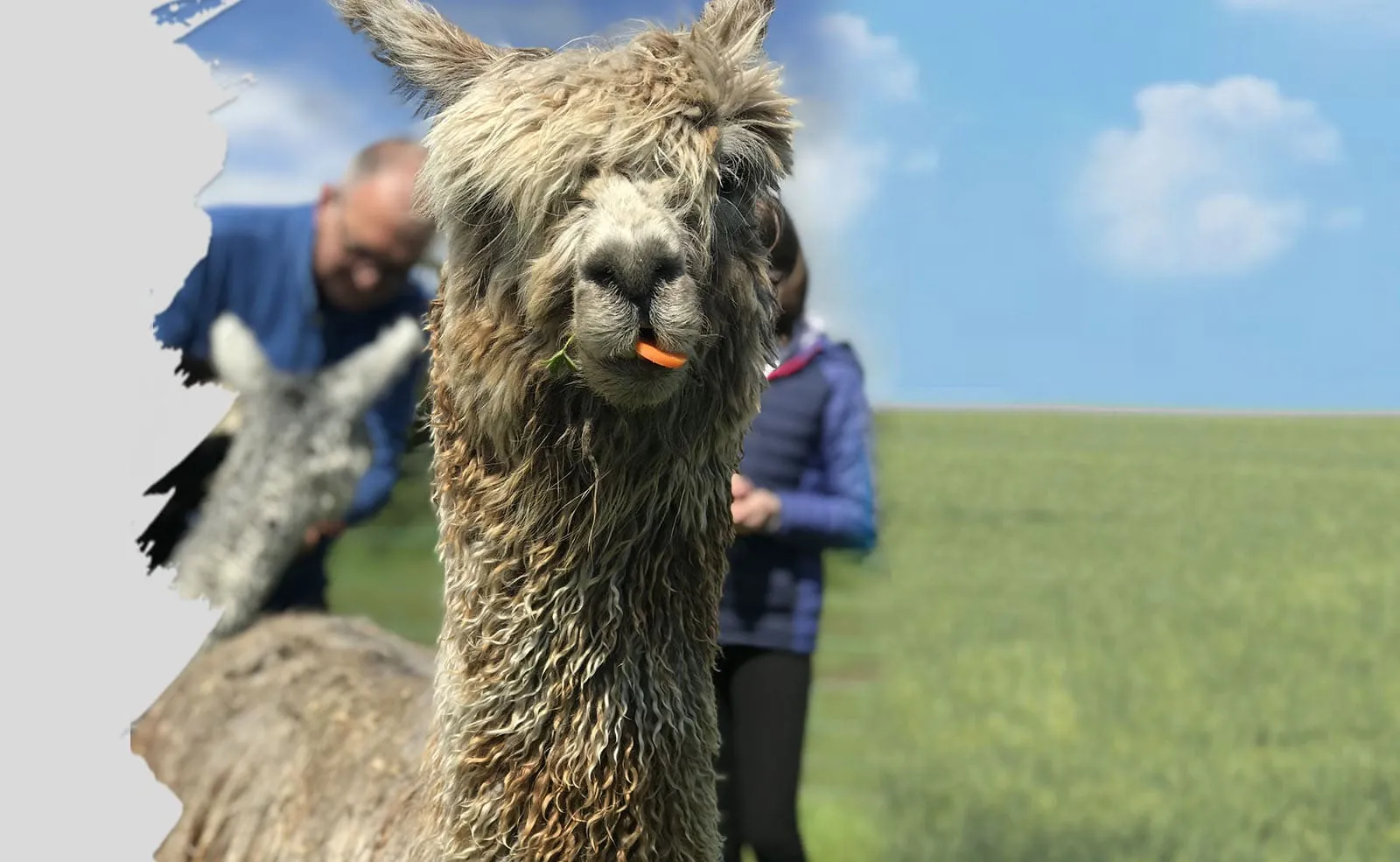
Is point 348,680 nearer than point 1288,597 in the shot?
Yes

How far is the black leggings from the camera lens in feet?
10.3

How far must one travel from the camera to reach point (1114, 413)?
2108 cm

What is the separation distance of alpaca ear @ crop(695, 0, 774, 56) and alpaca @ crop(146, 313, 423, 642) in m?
1.48

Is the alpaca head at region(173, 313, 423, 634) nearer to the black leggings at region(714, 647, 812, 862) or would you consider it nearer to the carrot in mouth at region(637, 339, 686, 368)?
the black leggings at region(714, 647, 812, 862)

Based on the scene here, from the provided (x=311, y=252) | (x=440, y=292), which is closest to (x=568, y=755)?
(x=440, y=292)

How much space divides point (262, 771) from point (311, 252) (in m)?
1.40

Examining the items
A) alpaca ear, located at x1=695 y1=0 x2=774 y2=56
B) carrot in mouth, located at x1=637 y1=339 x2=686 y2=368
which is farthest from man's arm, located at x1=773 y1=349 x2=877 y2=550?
carrot in mouth, located at x1=637 y1=339 x2=686 y2=368

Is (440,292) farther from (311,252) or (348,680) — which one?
(311,252)

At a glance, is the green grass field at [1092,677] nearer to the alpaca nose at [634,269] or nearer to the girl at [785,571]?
the girl at [785,571]

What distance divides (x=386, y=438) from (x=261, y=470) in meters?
0.30

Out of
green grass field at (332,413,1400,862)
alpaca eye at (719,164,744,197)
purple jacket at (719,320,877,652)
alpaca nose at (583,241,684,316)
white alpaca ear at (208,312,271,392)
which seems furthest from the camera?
green grass field at (332,413,1400,862)

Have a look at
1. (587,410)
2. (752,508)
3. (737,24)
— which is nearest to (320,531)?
(752,508)

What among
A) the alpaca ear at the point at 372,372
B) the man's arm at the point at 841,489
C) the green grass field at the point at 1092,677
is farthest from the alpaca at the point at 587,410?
the green grass field at the point at 1092,677

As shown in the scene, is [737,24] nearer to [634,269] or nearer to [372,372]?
[634,269]
